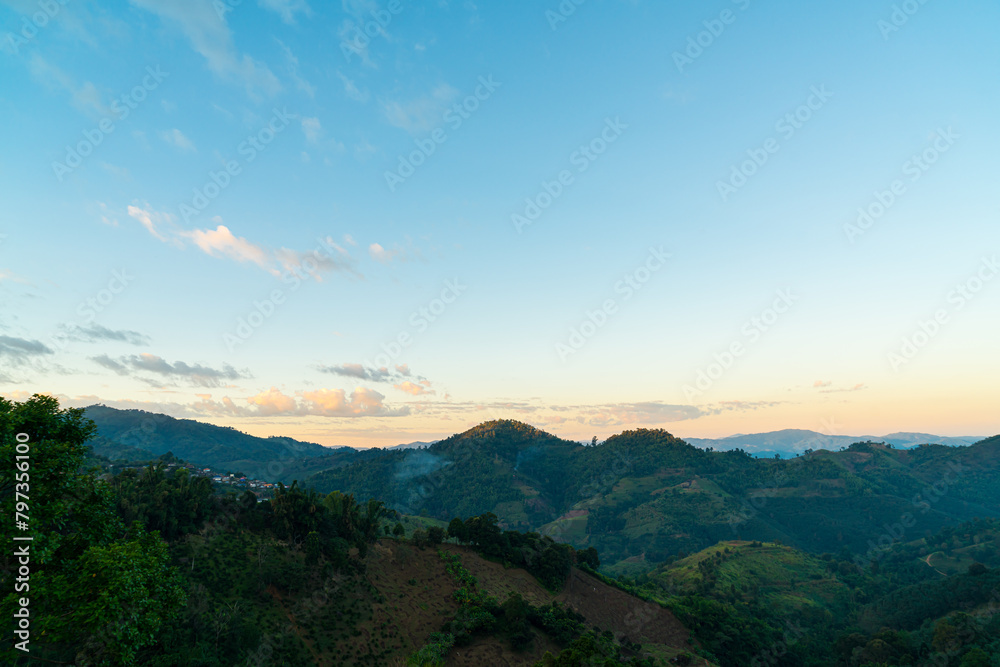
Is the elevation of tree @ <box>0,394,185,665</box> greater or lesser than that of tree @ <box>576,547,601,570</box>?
greater

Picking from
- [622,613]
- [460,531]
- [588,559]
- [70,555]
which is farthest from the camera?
[588,559]

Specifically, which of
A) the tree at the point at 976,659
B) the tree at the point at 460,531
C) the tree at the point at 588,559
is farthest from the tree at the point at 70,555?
the tree at the point at 976,659

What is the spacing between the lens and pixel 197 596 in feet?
127

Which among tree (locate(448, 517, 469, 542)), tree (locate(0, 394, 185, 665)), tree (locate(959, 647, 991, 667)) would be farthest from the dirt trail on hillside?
tree (locate(0, 394, 185, 665))

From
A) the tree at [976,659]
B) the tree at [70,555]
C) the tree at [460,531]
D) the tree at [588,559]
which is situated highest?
the tree at [70,555]

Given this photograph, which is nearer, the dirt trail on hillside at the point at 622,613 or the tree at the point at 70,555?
the tree at the point at 70,555

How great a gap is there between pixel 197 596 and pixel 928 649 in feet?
347

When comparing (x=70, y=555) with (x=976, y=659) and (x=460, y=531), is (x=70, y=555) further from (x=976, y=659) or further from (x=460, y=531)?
(x=976, y=659)

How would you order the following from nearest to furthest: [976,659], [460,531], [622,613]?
[976,659] → [460,531] → [622,613]

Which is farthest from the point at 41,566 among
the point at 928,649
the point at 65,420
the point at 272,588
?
the point at 928,649

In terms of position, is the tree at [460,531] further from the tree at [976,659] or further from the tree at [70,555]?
the tree at [976,659]

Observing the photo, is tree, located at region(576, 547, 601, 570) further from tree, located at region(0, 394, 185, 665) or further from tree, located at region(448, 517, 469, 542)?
tree, located at region(0, 394, 185, 665)

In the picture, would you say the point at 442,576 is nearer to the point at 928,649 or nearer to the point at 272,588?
the point at 272,588

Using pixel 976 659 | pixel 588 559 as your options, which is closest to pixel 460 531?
pixel 588 559
